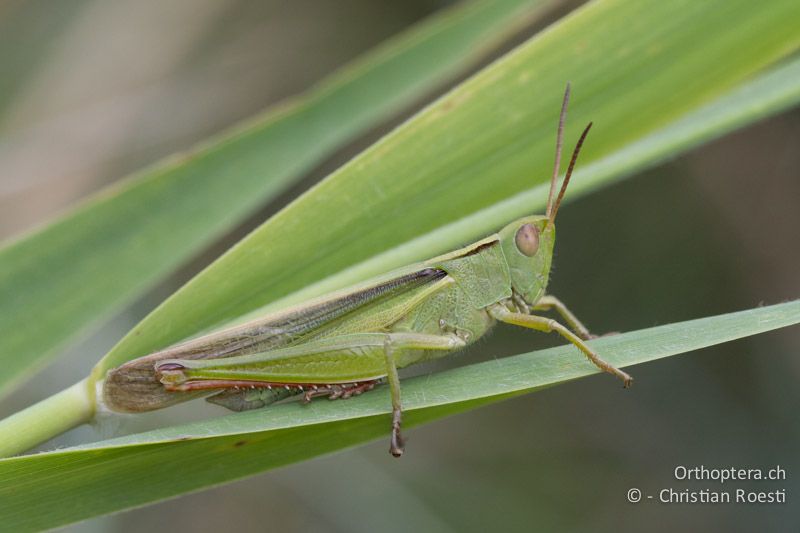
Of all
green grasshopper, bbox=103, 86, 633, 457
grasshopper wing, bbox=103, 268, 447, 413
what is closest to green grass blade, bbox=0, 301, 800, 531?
green grasshopper, bbox=103, 86, 633, 457

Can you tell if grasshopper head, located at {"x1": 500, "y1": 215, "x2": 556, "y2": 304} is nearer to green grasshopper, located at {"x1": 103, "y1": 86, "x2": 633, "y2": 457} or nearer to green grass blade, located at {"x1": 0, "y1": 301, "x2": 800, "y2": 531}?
green grasshopper, located at {"x1": 103, "y1": 86, "x2": 633, "y2": 457}

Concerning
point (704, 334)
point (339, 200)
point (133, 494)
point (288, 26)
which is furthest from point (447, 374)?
point (288, 26)

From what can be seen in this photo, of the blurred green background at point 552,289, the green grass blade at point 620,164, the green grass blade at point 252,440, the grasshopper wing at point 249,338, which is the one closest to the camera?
the green grass blade at point 252,440

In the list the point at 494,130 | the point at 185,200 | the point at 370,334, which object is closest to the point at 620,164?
the point at 494,130

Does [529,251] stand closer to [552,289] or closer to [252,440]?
[252,440]

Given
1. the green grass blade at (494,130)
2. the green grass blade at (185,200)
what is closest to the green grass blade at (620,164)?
the green grass blade at (494,130)

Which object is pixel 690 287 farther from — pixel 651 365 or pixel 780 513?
pixel 780 513

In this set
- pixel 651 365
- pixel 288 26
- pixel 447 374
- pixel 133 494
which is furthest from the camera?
pixel 288 26

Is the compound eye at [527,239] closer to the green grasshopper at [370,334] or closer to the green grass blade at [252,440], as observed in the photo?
the green grasshopper at [370,334]
